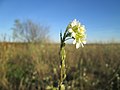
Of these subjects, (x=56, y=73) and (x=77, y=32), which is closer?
(x=77, y=32)

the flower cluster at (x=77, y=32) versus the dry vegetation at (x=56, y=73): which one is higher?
the flower cluster at (x=77, y=32)

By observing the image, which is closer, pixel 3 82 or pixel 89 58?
pixel 3 82

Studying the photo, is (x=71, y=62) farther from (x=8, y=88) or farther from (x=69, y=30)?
(x=69, y=30)

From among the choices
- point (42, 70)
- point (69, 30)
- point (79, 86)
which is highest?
point (69, 30)

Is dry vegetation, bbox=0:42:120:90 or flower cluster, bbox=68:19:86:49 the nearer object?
flower cluster, bbox=68:19:86:49

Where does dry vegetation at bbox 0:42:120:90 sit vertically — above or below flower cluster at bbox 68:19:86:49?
below

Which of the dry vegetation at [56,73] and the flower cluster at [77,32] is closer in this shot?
the flower cluster at [77,32]

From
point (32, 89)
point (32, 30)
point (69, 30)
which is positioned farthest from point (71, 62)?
point (32, 30)

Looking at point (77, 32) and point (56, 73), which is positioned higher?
point (77, 32)
